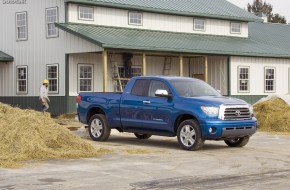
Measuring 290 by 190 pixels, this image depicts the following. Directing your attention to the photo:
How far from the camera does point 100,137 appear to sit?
1716 centimetres

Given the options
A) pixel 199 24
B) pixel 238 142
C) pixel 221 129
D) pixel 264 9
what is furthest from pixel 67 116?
pixel 264 9

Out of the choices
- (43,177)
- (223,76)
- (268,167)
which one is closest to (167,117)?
(268,167)

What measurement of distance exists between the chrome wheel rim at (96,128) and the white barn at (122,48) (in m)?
9.31

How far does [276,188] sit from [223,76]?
25872 mm

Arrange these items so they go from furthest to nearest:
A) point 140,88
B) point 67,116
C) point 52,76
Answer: point 52,76
point 67,116
point 140,88

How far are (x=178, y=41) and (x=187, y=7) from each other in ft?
12.7

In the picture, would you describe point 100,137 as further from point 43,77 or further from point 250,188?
point 43,77

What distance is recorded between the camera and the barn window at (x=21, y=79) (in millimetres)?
31498

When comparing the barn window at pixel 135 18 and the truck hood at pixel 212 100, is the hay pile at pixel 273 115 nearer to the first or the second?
the truck hood at pixel 212 100

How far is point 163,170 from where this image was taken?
37.0 ft

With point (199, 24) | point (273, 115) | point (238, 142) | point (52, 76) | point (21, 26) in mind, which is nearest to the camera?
point (238, 142)

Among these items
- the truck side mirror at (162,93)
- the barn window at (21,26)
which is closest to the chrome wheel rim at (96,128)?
the truck side mirror at (162,93)

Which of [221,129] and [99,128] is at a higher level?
[221,129]

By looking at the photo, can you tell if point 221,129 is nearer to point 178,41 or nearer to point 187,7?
point 178,41
